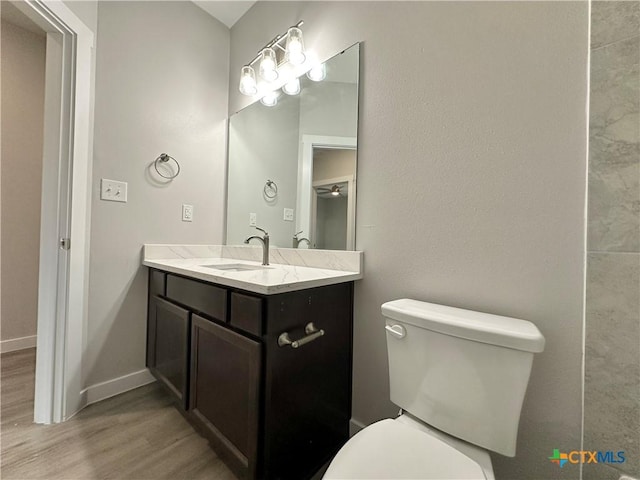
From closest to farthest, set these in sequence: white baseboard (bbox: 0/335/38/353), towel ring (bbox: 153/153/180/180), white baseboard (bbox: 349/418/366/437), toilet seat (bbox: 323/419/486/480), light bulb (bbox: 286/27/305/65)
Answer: toilet seat (bbox: 323/419/486/480) → white baseboard (bbox: 349/418/366/437) → light bulb (bbox: 286/27/305/65) → towel ring (bbox: 153/153/180/180) → white baseboard (bbox: 0/335/38/353)

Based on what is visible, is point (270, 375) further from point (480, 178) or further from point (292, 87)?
point (292, 87)

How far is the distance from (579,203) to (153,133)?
2.15 m

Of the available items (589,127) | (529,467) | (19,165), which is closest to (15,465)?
(529,467)

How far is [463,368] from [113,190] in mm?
1921

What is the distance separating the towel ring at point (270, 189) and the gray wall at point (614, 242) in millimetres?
1469

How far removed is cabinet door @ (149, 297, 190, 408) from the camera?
1211 mm

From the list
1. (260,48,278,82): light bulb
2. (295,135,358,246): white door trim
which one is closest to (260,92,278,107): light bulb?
(260,48,278,82): light bulb

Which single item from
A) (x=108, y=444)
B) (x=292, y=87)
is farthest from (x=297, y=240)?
(x=108, y=444)

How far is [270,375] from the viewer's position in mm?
848

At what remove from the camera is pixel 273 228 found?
172cm

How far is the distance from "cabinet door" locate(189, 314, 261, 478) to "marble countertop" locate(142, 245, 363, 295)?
20 centimetres

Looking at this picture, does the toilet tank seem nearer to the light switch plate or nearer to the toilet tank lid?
the toilet tank lid

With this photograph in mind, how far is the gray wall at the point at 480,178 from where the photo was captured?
769 millimetres

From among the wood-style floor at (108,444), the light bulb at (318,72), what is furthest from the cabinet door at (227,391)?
the light bulb at (318,72)
